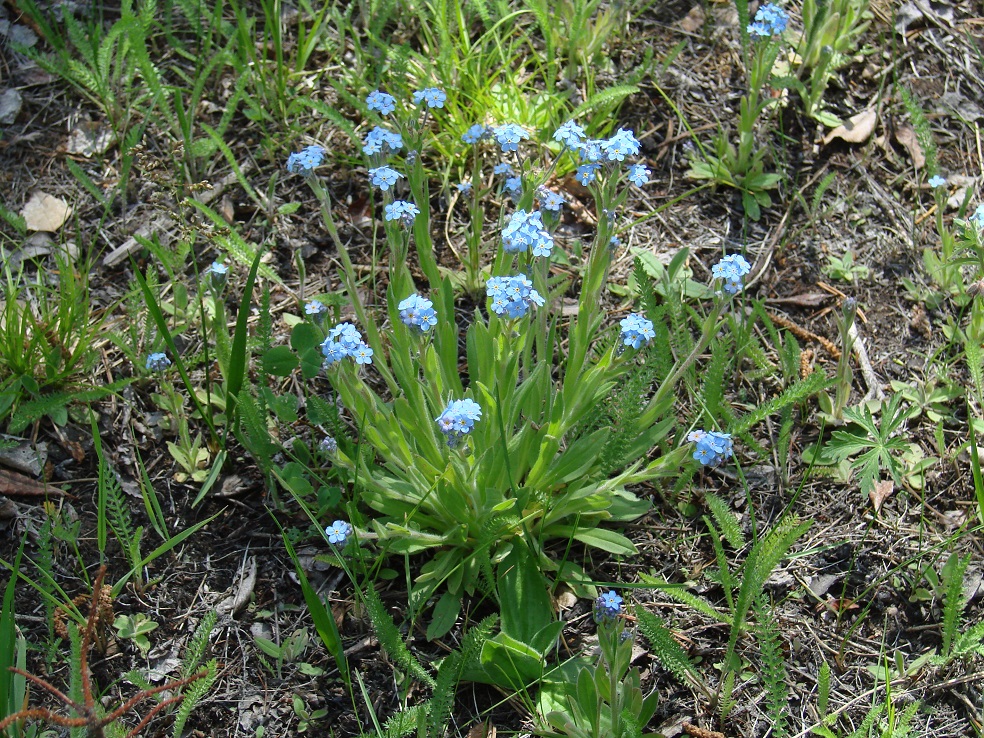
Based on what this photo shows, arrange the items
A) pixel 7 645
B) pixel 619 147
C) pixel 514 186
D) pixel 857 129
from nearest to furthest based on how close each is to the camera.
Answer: pixel 7 645 < pixel 619 147 < pixel 514 186 < pixel 857 129

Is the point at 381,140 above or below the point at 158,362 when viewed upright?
above

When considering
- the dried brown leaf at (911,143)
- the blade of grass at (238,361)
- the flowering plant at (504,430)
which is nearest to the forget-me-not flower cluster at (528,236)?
the flowering plant at (504,430)

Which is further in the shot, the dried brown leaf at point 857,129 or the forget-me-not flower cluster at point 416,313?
the dried brown leaf at point 857,129

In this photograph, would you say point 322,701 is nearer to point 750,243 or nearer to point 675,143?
point 750,243

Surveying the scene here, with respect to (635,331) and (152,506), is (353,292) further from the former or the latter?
(152,506)

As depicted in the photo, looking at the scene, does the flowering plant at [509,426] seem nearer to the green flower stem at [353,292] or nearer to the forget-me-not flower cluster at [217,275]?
the green flower stem at [353,292]

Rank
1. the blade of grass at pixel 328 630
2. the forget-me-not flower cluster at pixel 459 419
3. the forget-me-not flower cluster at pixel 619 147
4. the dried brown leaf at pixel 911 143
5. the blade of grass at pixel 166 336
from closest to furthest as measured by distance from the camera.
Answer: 1. the forget-me-not flower cluster at pixel 459 419
2. the blade of grass at pixel 328 630
3. the forget-me-not flower cluster at pixel 619 147
4. the blade of grass at pixel 166 336
5. the dried brown leaf at pixel 911 143

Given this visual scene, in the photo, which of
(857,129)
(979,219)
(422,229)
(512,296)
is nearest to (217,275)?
(422,229)

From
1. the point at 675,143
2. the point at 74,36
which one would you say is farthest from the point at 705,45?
the point at 74,36
